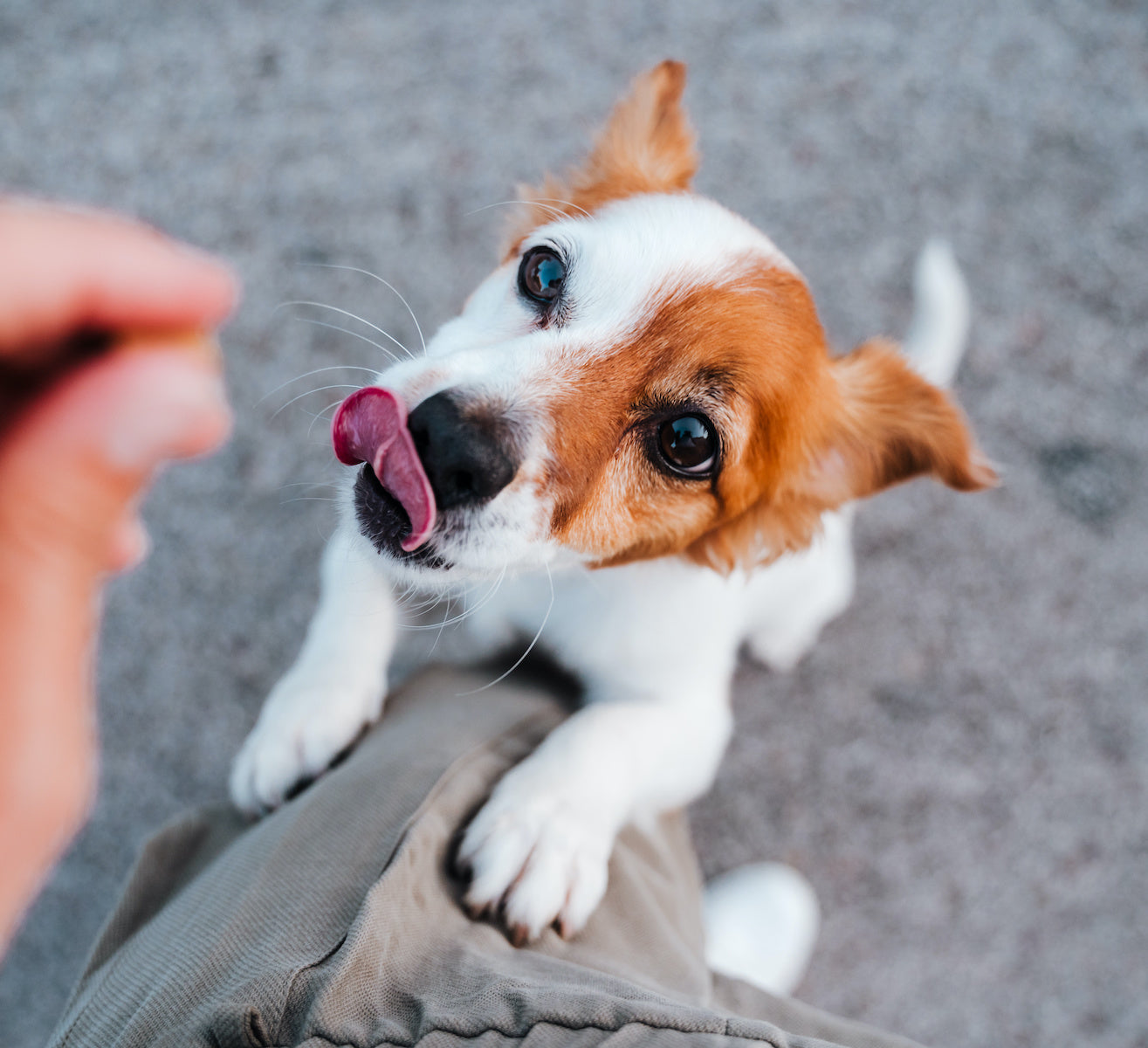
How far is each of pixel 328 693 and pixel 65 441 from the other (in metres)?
1.09

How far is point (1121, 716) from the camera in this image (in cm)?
254

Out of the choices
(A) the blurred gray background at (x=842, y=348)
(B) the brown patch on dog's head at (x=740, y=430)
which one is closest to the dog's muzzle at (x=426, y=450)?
(B) the brown patch on dog's head at (x=740, y=430)

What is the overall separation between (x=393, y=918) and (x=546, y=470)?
0.69 metres

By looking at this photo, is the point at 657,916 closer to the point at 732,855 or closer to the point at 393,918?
the point at 393,918

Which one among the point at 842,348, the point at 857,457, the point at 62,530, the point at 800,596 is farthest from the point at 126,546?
the point at 842,348

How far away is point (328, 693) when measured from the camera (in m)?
1.64

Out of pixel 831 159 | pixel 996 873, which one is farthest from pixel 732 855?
pixel 831 159

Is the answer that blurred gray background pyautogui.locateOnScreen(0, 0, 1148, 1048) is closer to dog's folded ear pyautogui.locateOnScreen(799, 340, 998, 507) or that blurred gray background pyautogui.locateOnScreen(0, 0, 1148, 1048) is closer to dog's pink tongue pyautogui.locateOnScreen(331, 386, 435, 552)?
dog's folded ear pyautogui.locateOnScreen(799, 340, 998, 507)

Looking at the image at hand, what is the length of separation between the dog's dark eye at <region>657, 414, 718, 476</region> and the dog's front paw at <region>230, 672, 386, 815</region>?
2.68 ft

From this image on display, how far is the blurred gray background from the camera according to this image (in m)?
2.42

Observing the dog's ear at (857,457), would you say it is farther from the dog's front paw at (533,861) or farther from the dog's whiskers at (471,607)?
the dog's front paw at (533,861)

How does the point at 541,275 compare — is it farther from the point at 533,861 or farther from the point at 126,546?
the point at 533,861

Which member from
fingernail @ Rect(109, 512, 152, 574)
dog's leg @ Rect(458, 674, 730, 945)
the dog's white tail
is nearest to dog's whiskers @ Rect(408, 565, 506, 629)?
dog's leg @ Rect(458, 674, 730, 945)

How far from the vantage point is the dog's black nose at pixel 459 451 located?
112 centimetres
